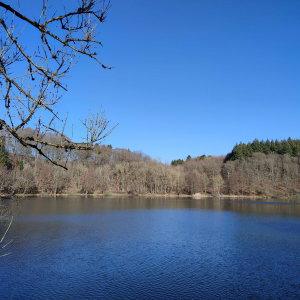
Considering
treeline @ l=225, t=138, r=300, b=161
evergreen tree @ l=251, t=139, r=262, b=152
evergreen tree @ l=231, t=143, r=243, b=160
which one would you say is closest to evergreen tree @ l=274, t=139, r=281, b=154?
treeline @ l=225, t=138, r=300, b=161

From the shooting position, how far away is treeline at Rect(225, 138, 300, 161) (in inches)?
3511

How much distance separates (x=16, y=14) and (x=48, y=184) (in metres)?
68.9

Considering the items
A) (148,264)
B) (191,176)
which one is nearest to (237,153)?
(191,176)

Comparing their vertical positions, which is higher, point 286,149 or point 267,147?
point 267,147

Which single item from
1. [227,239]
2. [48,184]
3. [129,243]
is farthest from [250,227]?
[48,184]

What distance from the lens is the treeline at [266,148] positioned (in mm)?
89188

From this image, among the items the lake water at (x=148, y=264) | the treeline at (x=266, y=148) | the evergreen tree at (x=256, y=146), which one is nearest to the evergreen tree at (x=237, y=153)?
the treeline at (x=266, y=148)

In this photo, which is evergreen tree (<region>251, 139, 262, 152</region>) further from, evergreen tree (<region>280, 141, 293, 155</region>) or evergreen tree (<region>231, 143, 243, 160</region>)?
evergreen tree (<region>280, 141, 293, 155</region>)

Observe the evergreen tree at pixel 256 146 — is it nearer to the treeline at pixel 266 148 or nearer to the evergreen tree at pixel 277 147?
the treeline at pixel 266 148

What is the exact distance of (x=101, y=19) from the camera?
3527 mm

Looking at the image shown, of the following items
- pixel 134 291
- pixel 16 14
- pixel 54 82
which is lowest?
pixel 134 291

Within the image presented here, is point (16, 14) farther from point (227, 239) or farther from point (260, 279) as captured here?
point (227, 239)

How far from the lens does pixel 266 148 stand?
313 feet

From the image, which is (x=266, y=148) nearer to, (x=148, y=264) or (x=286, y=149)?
(x=286, y=149)
